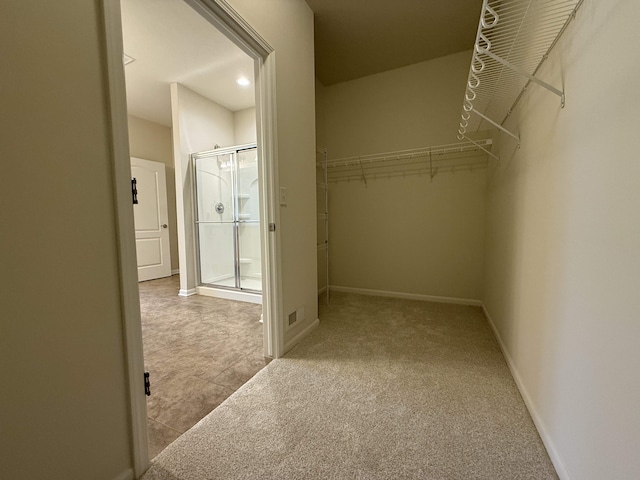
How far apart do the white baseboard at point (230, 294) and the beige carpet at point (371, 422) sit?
1.32 meters

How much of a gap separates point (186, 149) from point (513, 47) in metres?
3.43

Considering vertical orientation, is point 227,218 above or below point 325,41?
below

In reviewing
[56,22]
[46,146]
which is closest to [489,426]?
[46,146]

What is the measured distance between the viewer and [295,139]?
77.2 inches

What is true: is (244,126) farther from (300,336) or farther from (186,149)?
(300,336)

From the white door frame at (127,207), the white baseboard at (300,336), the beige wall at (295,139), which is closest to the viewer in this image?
the white door frame at (127,207)

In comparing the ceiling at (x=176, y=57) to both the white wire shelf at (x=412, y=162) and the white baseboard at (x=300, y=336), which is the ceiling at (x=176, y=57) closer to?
the white wire shelf at (x=412, y=162)

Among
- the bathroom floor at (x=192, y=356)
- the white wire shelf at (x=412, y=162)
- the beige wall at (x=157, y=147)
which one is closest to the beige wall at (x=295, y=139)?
the bathroom floor at (x=192, y=356)

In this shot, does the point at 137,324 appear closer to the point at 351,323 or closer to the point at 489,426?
the point at 489,426

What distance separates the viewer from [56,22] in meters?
0.74

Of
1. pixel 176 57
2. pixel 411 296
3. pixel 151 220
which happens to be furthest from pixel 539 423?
pixel 151 220

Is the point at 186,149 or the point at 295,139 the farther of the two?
the point at 186,149

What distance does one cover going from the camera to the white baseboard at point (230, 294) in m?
3.12

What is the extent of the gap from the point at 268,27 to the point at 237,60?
4.35 ft
